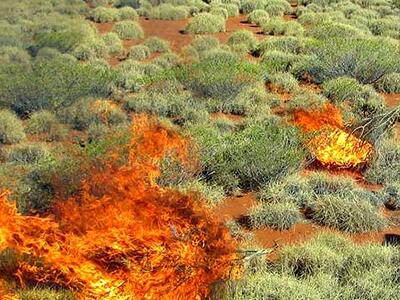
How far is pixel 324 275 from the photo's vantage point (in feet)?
26.8

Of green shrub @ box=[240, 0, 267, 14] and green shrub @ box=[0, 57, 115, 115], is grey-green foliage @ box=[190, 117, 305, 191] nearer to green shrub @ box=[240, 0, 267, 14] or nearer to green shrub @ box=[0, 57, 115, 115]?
green shrub @ box=[0, 57, 115, 115]

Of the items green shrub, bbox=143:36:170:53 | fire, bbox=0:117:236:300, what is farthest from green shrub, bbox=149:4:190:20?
fire, bbox=0:117:236:300

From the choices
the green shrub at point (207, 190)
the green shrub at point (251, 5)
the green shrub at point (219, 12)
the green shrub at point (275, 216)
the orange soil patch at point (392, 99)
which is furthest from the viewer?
the green shrub at point (251, 5)

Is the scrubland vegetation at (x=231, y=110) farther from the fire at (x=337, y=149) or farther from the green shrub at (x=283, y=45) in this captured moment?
the fire at (x=337, y=149)

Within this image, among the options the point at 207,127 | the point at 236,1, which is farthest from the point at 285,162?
the point at 236,1

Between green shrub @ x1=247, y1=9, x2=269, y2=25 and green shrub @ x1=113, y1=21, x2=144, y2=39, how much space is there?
19.4 feet

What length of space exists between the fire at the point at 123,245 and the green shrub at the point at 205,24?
1887 cm

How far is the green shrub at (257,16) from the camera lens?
3022 cm

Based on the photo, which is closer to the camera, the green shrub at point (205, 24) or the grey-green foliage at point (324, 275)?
the grey-green foliage at point (324, 275)

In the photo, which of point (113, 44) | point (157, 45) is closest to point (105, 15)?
point (113, 44)

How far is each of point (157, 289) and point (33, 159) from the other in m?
7.43

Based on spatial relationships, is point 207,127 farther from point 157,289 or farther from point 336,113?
point 157,289

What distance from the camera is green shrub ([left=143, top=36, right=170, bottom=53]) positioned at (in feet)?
82.2

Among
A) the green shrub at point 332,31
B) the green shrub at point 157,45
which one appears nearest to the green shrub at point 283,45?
the green shrub at point 332,31
